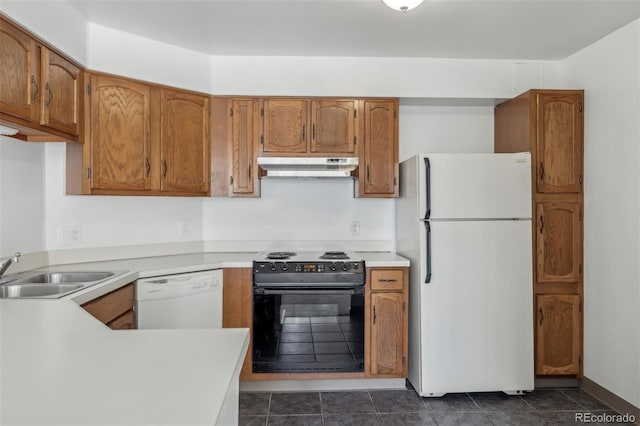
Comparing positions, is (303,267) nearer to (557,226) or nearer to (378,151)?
(378,151)

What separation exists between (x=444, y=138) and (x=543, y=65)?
93cm

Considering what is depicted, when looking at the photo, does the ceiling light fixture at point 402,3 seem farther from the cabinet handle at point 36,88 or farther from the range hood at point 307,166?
the cabinet handle at point 36,88

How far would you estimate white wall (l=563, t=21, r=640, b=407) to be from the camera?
93.6 inches

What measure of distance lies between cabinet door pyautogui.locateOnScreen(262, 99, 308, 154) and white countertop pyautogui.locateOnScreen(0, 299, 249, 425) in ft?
6.43

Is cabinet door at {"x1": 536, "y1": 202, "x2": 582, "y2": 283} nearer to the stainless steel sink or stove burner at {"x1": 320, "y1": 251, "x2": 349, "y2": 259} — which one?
stove burner at {"x1": 320, "y1": 251, "x2": 349, "y2": 259}

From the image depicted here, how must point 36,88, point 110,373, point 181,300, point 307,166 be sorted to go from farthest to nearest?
1. point 307,166
2. point 181,300
3. point 36,88
4. point 110,373

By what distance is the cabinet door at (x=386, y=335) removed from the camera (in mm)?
2723

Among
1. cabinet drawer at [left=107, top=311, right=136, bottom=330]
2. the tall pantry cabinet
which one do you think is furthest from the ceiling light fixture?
cabinet drawer at [left=107, top=311, right=136, bottom=330]

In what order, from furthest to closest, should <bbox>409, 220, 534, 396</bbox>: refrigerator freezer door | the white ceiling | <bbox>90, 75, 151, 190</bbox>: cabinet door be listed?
<bbox>409, 220, 534, 396</bbox>: refrigerator freezer door < <bbox>90, 75, 151, 190</bbox>: cabinet door < the white ceiling

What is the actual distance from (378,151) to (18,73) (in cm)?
225

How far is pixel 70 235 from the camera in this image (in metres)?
2.61

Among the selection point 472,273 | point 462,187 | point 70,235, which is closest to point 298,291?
point 472,273

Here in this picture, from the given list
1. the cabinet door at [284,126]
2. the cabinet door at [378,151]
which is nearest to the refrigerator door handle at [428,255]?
the cabinet door at [378,151]
